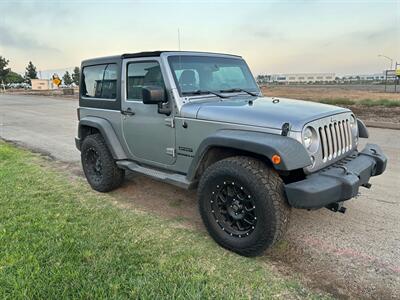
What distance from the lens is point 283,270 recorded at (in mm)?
2871

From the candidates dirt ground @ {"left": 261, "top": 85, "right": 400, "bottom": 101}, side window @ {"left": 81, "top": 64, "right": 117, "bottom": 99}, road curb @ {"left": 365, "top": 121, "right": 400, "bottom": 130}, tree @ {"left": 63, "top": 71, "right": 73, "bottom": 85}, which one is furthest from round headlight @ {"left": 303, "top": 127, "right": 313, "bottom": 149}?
tree @ {"left": 63, "top": 71, "right": 73, "bottom": 85}

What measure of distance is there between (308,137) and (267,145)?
43 centimetres

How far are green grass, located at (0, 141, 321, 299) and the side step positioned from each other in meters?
0.48

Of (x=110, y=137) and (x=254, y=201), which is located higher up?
(x=110, y=137)

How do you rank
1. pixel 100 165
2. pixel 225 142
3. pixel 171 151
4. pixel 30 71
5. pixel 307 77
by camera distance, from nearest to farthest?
pixel 225 142 → pixel 171 151 → pixel 100 165 → pixel 30 71 → pixel 307 77

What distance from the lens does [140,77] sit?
4125 millimetres

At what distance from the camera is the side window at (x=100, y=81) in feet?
14.9

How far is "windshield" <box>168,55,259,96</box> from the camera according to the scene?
377 centimetres

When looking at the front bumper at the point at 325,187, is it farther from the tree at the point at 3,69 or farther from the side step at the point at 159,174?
the tree at the point at 3,69

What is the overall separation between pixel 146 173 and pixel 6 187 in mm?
2354

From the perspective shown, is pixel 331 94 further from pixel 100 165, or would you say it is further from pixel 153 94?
pixel 153 94

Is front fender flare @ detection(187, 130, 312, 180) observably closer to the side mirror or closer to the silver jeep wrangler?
the silver jeep wrangler

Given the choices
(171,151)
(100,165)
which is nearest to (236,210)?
(171,151)

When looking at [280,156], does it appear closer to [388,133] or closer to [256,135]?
[256,135]
